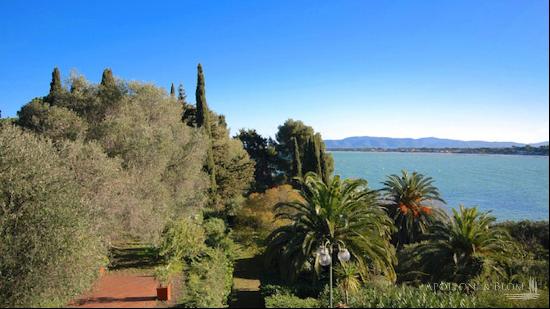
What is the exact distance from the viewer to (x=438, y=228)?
14.5 metres

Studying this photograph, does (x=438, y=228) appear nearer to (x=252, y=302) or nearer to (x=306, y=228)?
(x=306, y=228)

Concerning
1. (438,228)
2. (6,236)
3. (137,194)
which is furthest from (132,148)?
(438,228)

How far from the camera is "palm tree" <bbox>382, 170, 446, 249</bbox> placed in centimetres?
2105

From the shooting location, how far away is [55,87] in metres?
24.4

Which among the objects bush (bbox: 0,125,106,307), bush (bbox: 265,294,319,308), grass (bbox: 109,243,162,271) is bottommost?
grass (bbox: 109,243,162,271)

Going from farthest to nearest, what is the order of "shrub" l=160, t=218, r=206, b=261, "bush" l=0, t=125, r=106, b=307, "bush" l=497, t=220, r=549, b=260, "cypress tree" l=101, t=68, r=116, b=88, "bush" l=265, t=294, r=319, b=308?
1. "cypress tree" l=101, t=68, r=116, b=88
2. "bush" l=497, t=220, r=549, b=260
3. "shrub" l=160, t=218, r=206, b=261
4. "bush" l=0, t=125, r=106, b=307
5. "bush" l=265, t=294, r=319, b=308

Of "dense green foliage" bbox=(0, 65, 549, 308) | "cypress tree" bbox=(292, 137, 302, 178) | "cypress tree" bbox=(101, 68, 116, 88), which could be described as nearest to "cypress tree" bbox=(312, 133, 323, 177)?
"cypress tree" bbox=(292, 137, 302, 178)

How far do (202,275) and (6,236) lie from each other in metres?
6.04

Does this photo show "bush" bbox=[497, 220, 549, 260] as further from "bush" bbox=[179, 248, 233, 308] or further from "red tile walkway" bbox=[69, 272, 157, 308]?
"red tile walkway" bbox=[69, 272, 157, 308]

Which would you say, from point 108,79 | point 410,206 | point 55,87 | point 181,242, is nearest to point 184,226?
point 181,242

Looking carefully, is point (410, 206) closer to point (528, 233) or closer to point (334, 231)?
point (528, 233)

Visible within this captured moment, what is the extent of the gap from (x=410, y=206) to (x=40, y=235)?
1828cm

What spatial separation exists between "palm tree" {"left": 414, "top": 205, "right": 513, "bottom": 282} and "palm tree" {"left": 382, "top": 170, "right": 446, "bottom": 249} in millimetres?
6796

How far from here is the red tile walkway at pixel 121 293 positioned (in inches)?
401
